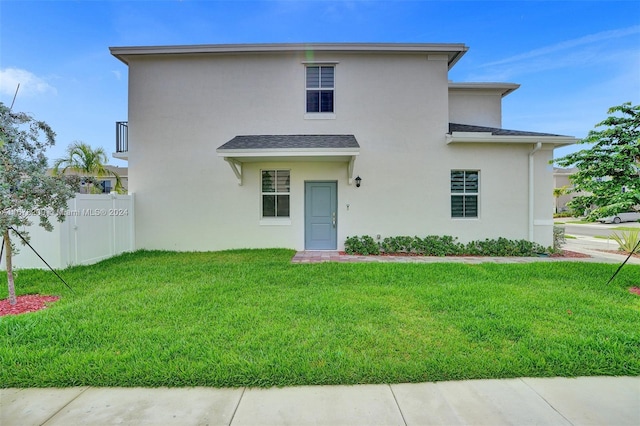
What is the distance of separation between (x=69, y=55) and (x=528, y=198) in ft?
52.5

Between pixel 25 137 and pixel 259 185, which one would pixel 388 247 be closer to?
pixel 259 185

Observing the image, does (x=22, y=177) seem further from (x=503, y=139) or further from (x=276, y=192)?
(x=503, y=139)

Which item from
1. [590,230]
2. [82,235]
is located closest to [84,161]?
[82,235]

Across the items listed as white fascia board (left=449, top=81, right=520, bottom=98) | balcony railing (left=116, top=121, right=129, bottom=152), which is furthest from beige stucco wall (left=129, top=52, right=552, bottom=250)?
white fascia board (left=449, top=81, right=520, bottom=98)

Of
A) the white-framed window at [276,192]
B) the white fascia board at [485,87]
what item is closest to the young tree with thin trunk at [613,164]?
the white fascia board at [485,87]

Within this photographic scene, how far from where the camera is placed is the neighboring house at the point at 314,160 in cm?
952

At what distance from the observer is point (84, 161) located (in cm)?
1509

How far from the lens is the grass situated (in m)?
2.90

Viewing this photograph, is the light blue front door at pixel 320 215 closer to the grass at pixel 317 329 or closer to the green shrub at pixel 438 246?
the green shrub at pixel 438 246

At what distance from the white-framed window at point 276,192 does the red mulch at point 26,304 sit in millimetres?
5749

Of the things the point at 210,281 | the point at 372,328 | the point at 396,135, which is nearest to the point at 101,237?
the point at 210,281

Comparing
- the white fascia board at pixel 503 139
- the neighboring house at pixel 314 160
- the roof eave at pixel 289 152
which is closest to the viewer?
the roof eave at pixel 289 152

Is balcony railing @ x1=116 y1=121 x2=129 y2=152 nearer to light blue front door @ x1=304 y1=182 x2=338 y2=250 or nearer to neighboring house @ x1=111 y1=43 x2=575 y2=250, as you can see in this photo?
neighboring house @ x1=111 y1=43 x2=575 y2=250

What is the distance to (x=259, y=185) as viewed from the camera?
9.72 m
